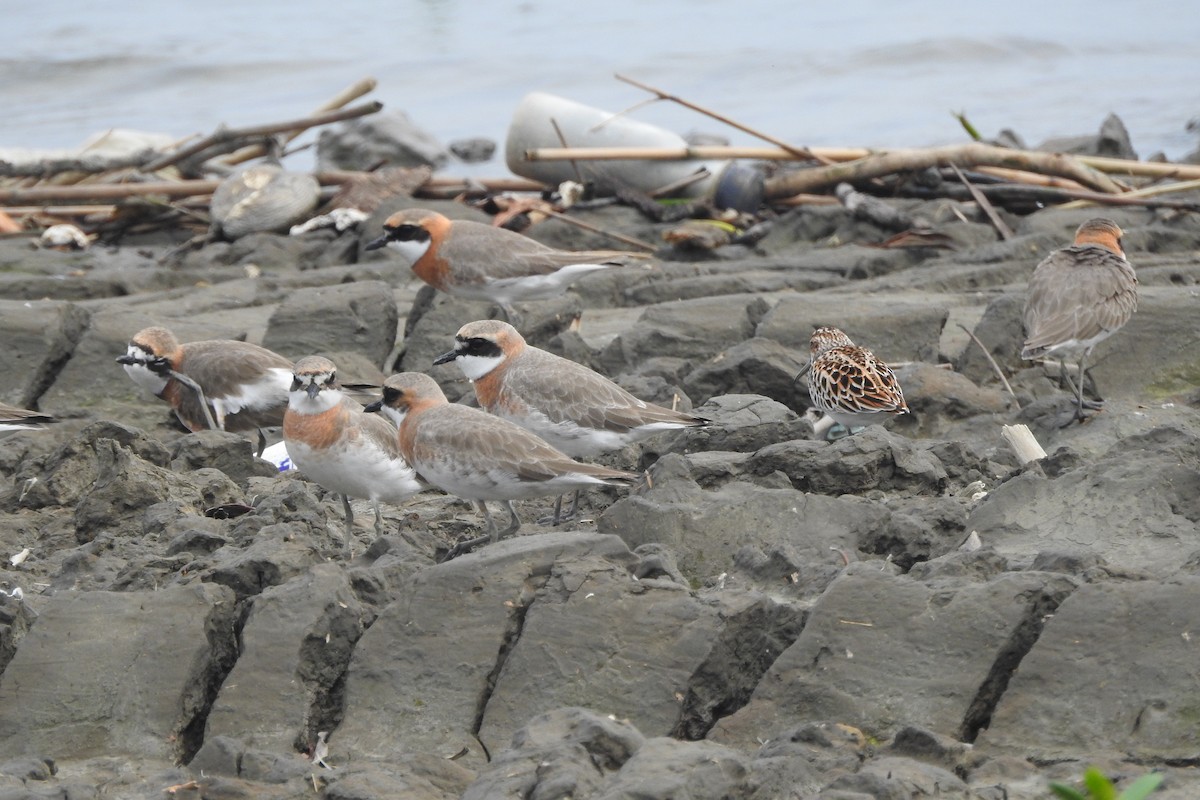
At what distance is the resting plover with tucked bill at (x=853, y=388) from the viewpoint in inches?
320

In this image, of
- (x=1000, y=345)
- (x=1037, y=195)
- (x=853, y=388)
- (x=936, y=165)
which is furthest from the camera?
(x=936, y=165)

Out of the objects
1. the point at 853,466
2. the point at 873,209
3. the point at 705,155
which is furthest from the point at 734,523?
the point at 705,155

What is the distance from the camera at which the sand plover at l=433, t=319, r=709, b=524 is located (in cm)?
779

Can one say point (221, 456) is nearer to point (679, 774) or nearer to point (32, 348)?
point (32, 348)

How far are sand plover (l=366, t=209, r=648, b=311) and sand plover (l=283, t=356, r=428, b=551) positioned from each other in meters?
3.64

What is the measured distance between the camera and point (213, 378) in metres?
9.62

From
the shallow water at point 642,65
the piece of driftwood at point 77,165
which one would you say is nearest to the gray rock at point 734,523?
the piece of driftwood at point 77,165

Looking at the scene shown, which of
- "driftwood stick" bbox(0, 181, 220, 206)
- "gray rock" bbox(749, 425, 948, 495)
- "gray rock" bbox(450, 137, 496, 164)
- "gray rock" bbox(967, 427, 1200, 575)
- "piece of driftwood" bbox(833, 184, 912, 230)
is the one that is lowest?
"gray rock" bbox(450, 137, 496, 164)

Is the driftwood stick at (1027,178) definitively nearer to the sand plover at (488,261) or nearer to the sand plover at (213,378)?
the sand plover at (488,261)

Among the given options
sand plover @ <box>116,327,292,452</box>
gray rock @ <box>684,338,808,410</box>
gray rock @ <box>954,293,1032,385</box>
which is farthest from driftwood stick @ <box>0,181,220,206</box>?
gray rock @ <box>954,293,1032,385</box>

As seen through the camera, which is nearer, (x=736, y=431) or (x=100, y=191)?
(x=736, y=431)

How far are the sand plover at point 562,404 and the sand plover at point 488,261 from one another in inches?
108

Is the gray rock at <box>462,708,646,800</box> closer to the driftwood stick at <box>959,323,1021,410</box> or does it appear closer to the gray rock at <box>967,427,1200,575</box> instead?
the gray rock at <box>967,427,1200,575</box>

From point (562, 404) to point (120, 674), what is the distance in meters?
3.01
